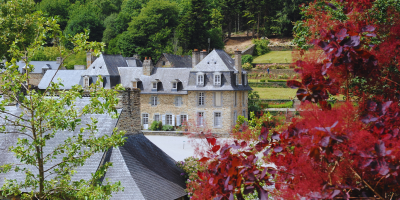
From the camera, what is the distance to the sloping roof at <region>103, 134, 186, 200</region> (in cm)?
1027

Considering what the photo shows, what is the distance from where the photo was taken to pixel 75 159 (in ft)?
24.2

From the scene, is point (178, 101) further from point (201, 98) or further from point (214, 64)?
point (214, 64)

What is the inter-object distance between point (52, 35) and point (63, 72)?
32170 mm

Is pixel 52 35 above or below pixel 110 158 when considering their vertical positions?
above

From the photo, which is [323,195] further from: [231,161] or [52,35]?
[52,35]

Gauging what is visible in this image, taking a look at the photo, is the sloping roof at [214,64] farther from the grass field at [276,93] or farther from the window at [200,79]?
the grass field at [276,93]

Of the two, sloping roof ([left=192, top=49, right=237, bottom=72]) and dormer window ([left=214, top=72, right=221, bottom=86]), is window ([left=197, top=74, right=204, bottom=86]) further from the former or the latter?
dormer window ([left=214, top=72, right=221, bottom=86])

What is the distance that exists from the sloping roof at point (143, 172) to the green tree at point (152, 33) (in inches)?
1671

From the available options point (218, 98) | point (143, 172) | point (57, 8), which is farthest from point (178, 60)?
point (57, 8)

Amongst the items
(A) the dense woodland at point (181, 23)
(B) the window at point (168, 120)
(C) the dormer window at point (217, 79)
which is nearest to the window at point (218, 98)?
(C) the dormer window at point (217, 79)

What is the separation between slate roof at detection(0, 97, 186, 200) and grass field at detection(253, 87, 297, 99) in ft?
82.3

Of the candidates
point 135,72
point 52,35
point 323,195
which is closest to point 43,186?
point 52,35

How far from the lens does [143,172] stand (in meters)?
11.1

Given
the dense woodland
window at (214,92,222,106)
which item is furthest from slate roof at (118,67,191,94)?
the dense woodland
